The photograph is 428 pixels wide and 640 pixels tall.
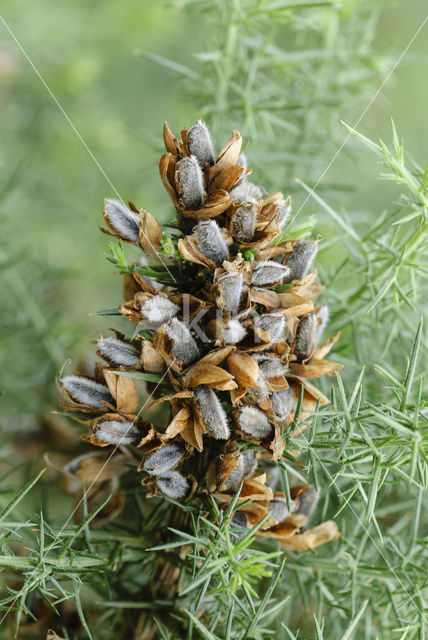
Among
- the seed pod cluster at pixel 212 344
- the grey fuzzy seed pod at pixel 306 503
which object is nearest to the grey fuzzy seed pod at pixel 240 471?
the seed pod cluster at pixel 212 344

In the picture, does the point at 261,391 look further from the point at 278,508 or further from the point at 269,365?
the point at 278,508

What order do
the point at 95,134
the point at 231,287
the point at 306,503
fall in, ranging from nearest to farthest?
the point at 231,287, the point at 306,503, the point at 95,134

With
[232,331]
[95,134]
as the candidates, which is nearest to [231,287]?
[232,331]

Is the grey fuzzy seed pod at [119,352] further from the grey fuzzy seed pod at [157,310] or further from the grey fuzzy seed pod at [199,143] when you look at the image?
the grey fuzzy seed pod at [199,143]

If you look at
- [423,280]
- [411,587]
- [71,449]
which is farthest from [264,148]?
[411,587]

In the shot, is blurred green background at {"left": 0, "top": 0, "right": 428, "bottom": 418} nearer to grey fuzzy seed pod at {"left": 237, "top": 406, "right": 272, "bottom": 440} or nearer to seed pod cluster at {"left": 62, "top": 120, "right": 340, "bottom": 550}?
seed pod cluster at {"left": 62, "top": 120, "right": 340, "bottom": 550}

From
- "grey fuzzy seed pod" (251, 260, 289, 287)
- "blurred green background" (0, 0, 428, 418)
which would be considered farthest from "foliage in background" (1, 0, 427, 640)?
"grey fuzzy seed pod" (251, 260, 289, 287)
